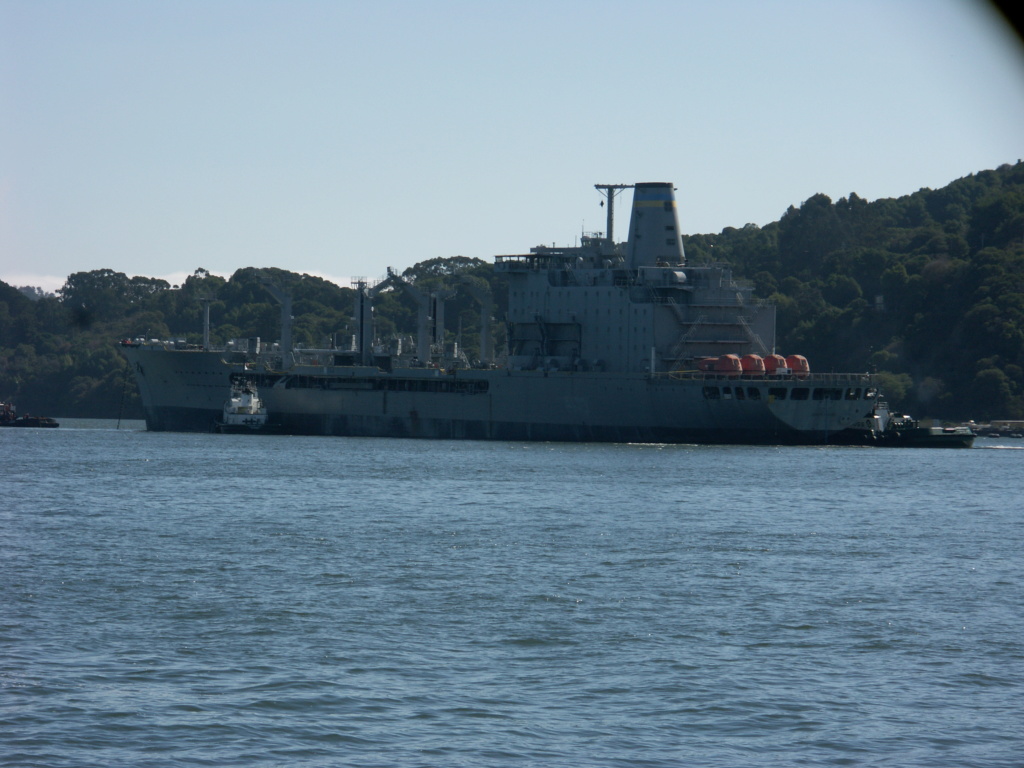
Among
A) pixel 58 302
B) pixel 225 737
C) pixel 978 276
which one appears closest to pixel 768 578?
pixel 225 737

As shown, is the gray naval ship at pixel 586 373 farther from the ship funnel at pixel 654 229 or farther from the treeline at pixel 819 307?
the treeline at pixel 819 307

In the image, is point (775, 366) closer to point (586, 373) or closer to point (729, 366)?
point (729, 366)

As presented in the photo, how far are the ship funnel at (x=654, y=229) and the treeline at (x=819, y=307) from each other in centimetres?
303

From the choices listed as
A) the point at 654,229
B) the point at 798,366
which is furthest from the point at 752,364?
the point at 654,229

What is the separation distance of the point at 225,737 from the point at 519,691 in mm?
3935

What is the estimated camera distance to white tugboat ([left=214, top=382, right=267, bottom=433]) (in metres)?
80.2

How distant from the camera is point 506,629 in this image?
20.9 meters

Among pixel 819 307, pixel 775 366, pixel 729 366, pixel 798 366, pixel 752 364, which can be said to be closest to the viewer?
pixel 729 366

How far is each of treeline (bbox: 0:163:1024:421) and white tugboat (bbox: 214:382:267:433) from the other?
783 centimetres

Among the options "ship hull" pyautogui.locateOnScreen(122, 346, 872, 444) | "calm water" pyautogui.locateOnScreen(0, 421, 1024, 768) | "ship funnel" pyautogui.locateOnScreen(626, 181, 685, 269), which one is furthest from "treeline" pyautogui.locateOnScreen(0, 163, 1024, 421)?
"calm water" pyautogui.locateOnScreen(0, 421, 1024, 768)

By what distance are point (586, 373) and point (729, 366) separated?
7.77 m

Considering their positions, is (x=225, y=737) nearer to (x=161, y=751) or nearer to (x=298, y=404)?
(x=161, y=751)

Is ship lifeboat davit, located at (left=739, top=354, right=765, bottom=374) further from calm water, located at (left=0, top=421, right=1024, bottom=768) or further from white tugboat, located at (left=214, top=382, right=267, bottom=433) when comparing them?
white tugboat, located at (left=214, top=382, right=267, bottom=433)

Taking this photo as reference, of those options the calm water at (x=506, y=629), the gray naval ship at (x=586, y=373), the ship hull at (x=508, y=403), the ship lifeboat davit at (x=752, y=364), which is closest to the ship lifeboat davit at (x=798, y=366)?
the gray naval ship at (x=586, y=373)
